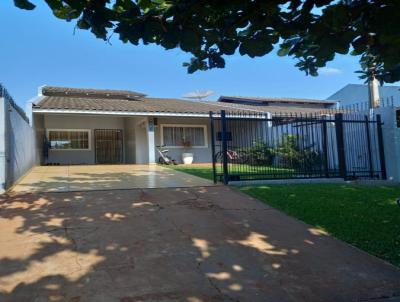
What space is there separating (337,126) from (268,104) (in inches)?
691

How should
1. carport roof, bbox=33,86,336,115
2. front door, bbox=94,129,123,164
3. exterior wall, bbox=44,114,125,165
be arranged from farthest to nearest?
front door, bbox=94,129,123,164, exterior wall, bbox=44,114,125,165, carport roof, bbox=33,86,336,115

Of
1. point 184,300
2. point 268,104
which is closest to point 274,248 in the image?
point 184,300

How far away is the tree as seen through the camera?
2.74 metres

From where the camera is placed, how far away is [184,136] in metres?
19.5

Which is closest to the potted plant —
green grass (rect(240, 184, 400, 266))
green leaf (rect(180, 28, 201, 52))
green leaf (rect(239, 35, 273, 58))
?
green grass (rect(240, 184, 400, 266))

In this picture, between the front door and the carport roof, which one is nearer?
the carport roof

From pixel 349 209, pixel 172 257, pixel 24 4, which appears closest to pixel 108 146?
pixel 349 209

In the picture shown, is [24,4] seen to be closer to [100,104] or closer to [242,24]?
[242,24]

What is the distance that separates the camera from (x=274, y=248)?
17.0ft

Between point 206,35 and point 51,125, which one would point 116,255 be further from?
point 51,125

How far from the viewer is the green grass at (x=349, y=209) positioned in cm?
543

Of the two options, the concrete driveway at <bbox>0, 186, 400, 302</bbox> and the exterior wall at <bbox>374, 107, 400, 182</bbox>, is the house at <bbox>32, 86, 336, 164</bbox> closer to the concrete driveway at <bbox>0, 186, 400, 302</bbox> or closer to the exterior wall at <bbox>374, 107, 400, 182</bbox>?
the exterior wall at <bbox>374, 107, 400, 182</bbox>

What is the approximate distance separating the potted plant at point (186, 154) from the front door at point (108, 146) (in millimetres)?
3883

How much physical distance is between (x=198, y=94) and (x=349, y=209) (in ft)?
71.4
